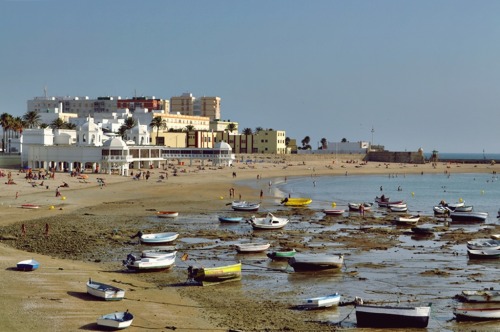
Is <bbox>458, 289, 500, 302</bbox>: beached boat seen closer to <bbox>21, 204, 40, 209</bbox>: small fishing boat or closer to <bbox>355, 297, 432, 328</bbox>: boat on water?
<bbox>355, 297, 432, 328</bbox>: boat on water

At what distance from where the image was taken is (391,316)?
28.1 metres

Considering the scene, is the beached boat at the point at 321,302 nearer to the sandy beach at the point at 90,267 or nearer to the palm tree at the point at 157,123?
the sandy beach at the point at 90,267

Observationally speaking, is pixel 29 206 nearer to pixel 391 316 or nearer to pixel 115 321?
pixel 115 321

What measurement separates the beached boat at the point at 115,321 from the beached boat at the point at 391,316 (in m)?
9.18

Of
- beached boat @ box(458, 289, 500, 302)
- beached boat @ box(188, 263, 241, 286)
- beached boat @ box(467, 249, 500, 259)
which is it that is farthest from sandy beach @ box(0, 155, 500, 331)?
beached boat @ box(467, 249, 500, 259)

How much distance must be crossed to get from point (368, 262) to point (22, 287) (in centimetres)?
2069

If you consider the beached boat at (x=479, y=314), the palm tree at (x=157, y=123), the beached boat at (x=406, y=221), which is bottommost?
the beached boat at (x=479, y=314)

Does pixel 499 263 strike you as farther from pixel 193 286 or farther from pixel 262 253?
pixel 193 286

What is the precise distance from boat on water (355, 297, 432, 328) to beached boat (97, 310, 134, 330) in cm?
918

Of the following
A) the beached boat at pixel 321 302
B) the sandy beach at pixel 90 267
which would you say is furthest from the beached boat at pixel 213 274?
the beached boat at pixel 321 302

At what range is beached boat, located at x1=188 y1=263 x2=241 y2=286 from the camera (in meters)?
34.8

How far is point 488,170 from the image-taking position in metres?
200

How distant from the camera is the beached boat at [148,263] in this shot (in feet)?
122

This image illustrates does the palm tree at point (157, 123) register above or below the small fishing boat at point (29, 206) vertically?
above
